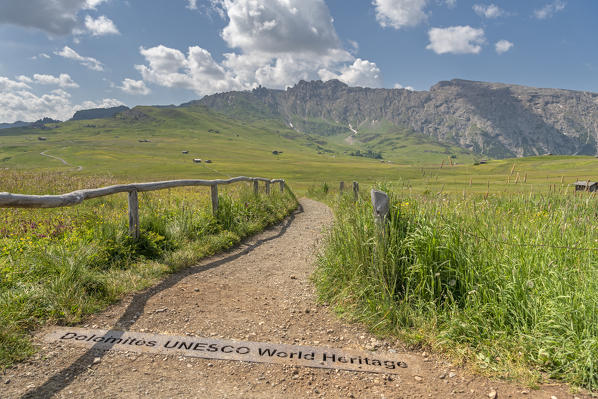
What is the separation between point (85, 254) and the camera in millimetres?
4965

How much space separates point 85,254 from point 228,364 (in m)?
3.15

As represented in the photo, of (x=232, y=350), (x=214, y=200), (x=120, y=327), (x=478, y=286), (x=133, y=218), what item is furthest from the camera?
(x=214, y=200)

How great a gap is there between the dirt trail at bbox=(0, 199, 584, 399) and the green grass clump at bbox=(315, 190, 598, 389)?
252 mm

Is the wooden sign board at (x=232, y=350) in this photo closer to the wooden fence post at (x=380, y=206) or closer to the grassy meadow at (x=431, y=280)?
the grassy meadow at (x=431, y=280)

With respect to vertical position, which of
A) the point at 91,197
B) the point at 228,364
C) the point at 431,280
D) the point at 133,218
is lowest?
the point at 228,364

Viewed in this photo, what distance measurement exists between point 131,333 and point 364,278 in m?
2.98

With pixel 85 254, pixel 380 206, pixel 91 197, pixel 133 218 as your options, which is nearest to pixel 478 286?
pixel 380 206

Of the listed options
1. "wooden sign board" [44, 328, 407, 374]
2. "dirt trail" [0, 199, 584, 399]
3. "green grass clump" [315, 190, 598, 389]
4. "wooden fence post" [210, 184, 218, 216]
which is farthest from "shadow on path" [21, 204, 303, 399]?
"green grass clump" [315, 190, 598, 389]

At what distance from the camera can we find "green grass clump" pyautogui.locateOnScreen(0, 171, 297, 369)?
151 inches

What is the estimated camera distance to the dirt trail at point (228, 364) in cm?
289

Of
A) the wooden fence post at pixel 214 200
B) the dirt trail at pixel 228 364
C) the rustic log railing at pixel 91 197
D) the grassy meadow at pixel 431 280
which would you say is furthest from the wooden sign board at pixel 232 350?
the wooden fence post at pixel 214 200

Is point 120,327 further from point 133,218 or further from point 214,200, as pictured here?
point 214,200

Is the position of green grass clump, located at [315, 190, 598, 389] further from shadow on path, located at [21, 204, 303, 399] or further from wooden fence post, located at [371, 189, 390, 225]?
shadow on path, located at [21, 204, 303, 399]

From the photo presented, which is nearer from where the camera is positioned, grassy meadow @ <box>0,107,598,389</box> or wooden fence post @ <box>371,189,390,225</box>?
grassy meadow @ <box>0,107,598,389</box>
